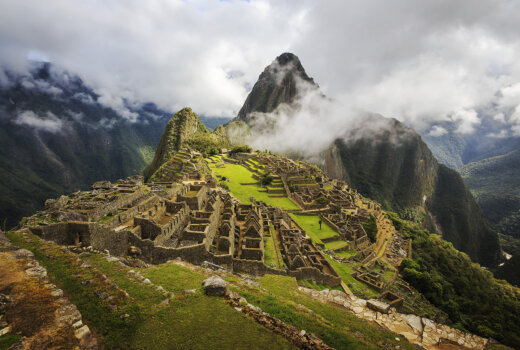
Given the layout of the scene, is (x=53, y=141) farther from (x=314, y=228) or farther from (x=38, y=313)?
Answer: (x=38, y=313)

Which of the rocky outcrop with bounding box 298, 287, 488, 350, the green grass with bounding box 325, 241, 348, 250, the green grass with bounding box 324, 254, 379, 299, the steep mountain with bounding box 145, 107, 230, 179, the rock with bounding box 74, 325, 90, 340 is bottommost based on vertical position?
the green grass with bounding box 324, 254, 379, 299

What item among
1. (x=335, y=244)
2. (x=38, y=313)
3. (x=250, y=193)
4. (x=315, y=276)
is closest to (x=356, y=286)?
(x=315, y=276)

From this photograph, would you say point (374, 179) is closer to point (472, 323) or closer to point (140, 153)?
point (472, 323)

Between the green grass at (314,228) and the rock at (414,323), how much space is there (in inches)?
871

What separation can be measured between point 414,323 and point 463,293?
1992 inches

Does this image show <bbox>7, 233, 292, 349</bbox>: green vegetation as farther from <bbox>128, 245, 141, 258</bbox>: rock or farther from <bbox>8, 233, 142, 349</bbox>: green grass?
<bbox>128, 245, 141, 258</bbox>: rock

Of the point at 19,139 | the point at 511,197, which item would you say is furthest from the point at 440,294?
the point at 511,197

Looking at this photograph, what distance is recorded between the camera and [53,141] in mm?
145000

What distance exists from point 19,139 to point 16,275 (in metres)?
183

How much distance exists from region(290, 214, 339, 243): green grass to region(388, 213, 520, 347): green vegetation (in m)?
13.4

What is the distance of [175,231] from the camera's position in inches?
715

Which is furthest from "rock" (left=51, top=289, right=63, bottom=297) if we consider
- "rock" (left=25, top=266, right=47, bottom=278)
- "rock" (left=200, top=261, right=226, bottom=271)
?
"rock" (left=200, top=261, right=226, bottom=271)

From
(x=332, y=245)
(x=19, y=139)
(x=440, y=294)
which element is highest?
(x=19, y=139)

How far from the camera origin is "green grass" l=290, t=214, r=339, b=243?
1428 inches
